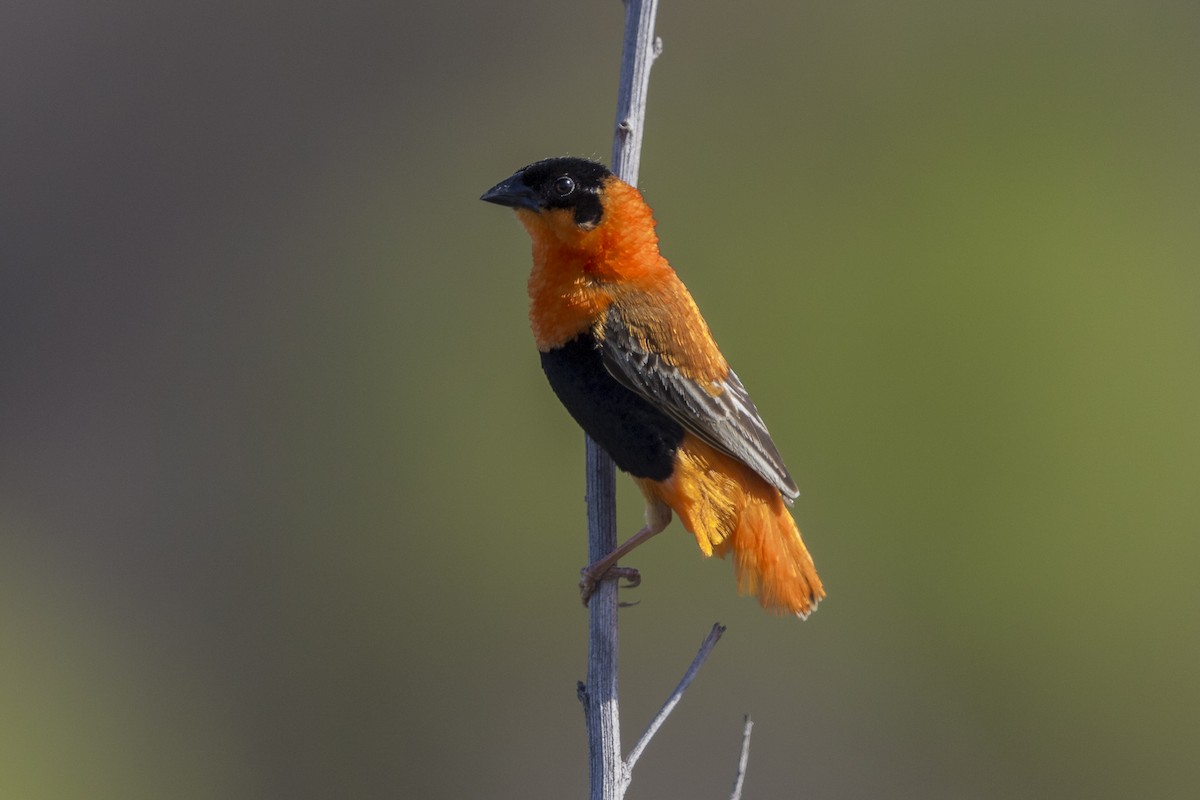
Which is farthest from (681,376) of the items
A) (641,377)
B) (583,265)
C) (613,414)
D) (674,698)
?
(674,698)

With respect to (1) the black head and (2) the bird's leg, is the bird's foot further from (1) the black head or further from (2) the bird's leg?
(1) the black head

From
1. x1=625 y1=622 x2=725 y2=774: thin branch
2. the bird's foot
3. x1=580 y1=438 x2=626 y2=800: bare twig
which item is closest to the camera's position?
x1=625 y1=622 x2=725 y2=774: thin branch

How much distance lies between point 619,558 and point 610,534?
5.4 inches

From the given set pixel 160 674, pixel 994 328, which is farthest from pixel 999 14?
pixel 160 674

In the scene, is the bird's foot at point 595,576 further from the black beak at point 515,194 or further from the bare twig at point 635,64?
the bare twig at point 635,64

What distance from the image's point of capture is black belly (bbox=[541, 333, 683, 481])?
3.95 meters

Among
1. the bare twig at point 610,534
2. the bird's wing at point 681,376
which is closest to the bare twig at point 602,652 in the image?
the bare twig at point 610,534

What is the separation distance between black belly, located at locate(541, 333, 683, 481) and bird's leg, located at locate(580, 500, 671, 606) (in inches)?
8.9

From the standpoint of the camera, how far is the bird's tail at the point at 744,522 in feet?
13.2

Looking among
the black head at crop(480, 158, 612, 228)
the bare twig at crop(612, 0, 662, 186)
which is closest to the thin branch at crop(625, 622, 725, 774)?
the black head at crop(480, 158, 612, 228)

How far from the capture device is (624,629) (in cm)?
787

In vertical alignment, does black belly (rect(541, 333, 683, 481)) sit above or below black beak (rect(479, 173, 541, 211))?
below

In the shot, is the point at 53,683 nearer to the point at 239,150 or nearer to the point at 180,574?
the point at 180,574

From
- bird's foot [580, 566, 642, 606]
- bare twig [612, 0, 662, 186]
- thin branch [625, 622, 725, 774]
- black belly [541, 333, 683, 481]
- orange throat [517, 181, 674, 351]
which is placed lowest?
thin branch [625, 622, 725, 774]
